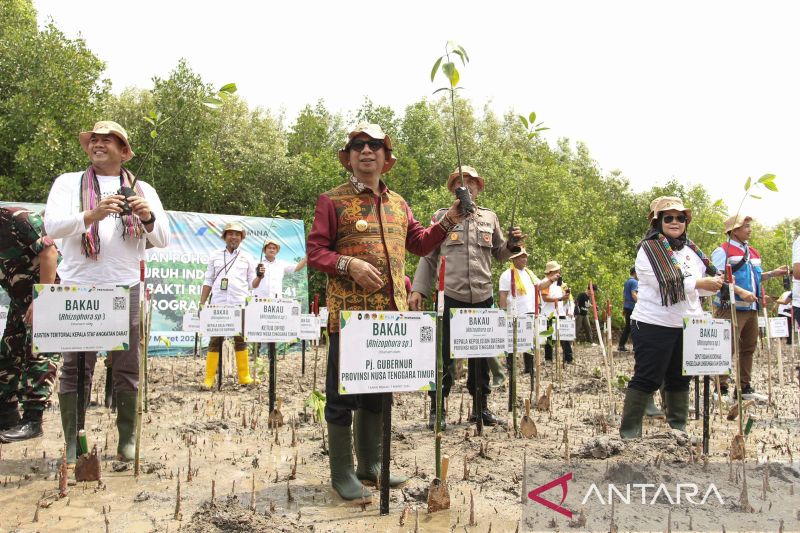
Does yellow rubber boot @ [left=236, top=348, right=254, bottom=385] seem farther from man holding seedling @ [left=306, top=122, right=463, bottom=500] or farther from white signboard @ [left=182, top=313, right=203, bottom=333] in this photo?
man holding seedling @ [left=306, top=122, right=463, bottom=500]

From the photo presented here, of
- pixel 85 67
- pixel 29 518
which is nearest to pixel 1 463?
pixel 29 518

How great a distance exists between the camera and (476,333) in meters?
5.20

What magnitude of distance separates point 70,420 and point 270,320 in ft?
7.66

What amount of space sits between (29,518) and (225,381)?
5.89 metres

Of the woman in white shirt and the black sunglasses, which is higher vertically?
the black sunglasses

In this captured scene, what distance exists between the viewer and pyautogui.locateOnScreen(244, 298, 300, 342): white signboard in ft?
20.1

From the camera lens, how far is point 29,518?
323 centimetres

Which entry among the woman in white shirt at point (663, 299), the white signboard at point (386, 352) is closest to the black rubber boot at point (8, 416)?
the white signboard at point (386, 352)

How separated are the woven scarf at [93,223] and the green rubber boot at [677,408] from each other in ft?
13.5

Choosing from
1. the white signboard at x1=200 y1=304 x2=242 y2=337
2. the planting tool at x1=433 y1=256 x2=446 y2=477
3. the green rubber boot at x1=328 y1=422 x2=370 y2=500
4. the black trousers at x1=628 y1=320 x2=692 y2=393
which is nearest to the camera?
the planting tool at x1=433 y1=256 x2=446 y2=477

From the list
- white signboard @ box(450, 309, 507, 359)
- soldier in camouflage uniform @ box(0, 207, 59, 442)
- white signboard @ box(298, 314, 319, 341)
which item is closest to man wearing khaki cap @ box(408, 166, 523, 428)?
white signboard @ box(450, 309, 507, 359)

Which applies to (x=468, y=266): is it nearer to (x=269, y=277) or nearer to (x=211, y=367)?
(x=211, y=367)

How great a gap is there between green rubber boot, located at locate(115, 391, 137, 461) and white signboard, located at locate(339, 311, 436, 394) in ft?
6.11

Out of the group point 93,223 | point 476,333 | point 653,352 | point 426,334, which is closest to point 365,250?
point 426,334
